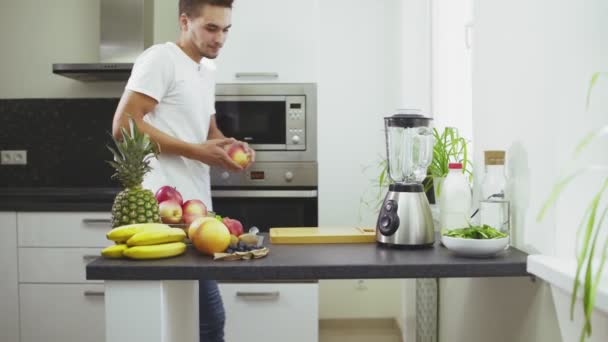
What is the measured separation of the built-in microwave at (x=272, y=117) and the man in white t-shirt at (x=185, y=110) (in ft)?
2.61

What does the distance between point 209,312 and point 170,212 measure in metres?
0.50

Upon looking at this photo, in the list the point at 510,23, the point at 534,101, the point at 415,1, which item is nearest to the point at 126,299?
the point at 534,101

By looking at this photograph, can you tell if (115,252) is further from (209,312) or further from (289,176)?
(289,176)

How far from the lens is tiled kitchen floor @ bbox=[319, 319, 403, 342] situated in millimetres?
3493

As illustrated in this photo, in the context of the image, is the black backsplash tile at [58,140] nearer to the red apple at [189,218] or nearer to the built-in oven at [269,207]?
the built-in oven at [269,207]

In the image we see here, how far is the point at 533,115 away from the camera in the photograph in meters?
1.46

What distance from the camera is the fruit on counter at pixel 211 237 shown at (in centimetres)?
139

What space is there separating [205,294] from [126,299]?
64cm

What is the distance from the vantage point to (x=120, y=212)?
1489mm

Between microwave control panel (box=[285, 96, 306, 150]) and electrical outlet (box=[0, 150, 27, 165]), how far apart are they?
1.70 meters

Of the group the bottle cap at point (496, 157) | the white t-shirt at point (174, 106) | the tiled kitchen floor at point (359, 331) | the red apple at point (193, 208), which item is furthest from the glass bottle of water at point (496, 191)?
the tiled kitchen floor at point (359, 331)

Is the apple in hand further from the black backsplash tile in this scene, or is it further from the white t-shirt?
the black backsplash tile

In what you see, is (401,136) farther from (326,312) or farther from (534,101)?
(326,312)

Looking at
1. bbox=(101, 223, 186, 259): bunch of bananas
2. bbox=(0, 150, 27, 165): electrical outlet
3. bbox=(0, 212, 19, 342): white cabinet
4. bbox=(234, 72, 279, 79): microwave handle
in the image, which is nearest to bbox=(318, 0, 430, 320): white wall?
bbox=(234, 72, 279, 79): microwave handle
